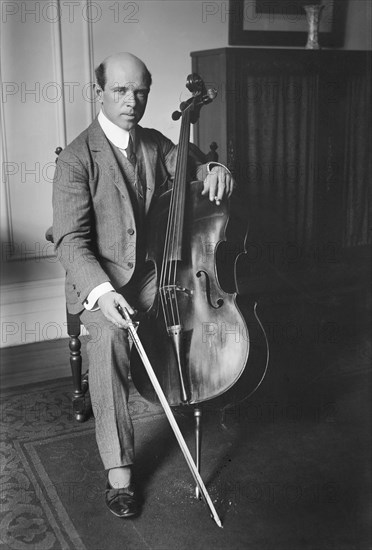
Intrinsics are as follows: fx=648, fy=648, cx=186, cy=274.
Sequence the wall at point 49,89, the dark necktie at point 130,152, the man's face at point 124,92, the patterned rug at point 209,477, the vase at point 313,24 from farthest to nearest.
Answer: the vase at point 313,24 → the wall at point 49,89 → the dark necktie at point 130,152 → the man's face at point 124,92 → the patterned rug at point 209,477

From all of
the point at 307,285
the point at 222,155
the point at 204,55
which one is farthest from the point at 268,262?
the point at 204,55

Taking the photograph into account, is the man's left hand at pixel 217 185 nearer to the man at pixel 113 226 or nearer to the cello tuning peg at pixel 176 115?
the man at pixel 113 226

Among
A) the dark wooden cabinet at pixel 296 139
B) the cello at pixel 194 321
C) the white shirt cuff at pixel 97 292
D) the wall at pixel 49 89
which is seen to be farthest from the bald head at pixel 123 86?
the dark wooden cabinet at pixel 296 139

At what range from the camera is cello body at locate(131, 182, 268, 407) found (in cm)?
152

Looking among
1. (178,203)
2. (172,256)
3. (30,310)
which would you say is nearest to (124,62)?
(178,203)

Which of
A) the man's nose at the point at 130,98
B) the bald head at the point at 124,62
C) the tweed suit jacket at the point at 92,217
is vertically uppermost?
the bald head at the point at 124,62

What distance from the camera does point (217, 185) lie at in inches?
64.0

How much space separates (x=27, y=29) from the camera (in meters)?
2.11

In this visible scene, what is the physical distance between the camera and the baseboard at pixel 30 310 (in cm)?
230

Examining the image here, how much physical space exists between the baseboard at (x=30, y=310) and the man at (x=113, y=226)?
2.18 feet

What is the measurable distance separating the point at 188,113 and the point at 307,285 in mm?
1147

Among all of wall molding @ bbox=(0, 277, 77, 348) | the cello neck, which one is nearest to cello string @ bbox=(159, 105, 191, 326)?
the cello neck

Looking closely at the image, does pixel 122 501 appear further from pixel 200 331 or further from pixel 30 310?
pixel 30 310

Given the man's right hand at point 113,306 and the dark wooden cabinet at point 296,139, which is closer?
the man's right hand at point 113,306
